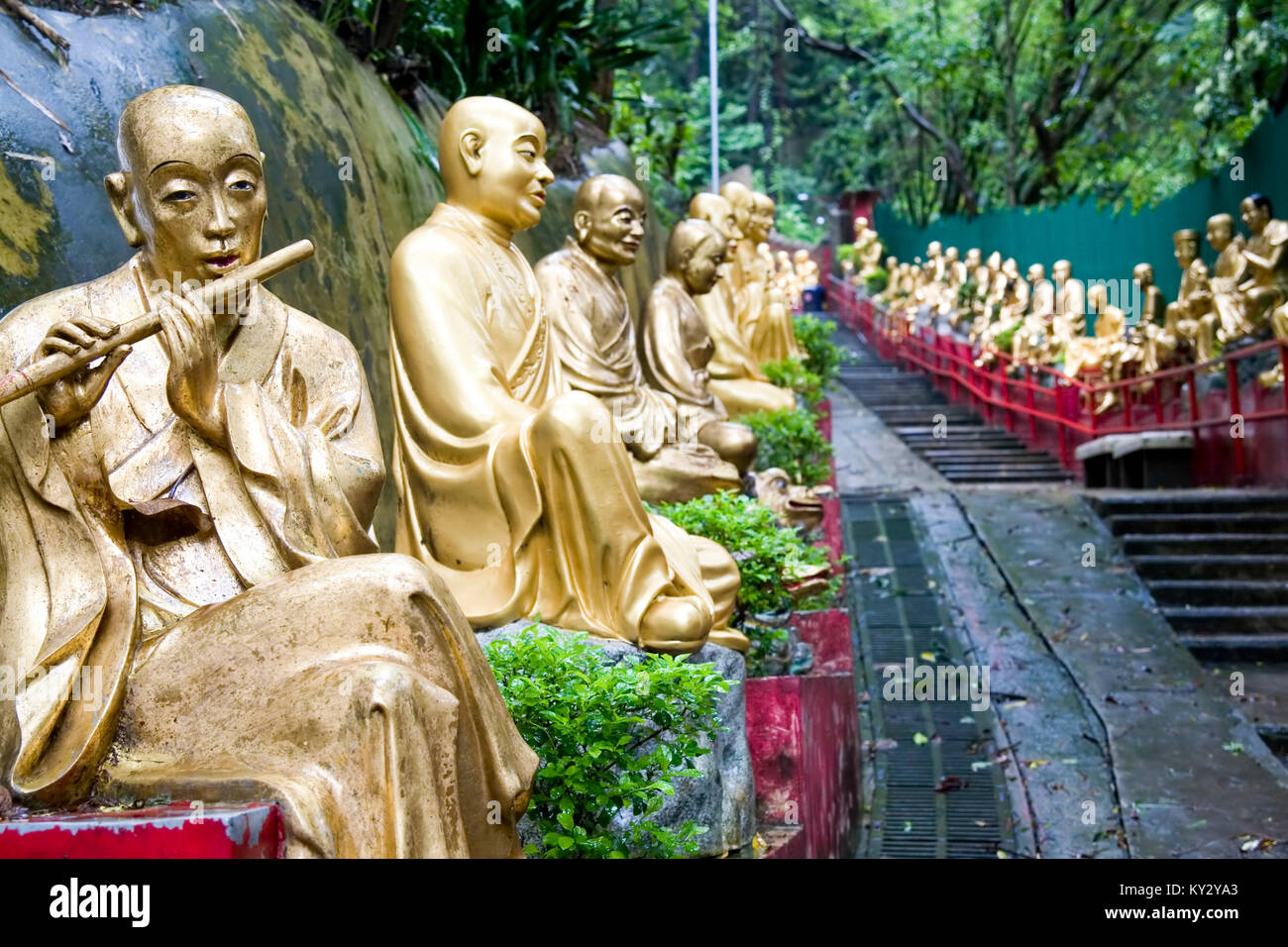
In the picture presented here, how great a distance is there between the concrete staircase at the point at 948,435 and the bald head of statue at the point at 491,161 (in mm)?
12111

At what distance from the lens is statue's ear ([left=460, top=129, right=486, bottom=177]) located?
603 cm

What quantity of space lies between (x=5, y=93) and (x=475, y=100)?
1608 mm

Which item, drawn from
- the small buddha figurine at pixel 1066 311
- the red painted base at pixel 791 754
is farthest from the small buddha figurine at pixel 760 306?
the small buddha figurine at pixel 1066 311

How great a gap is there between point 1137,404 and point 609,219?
34.2 feet

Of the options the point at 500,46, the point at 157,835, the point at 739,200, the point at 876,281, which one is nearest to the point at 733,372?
the point at 739,200

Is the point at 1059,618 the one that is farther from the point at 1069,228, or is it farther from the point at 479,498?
the point at 1069,228

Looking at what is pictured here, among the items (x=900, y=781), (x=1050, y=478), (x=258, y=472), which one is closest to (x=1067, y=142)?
(x=1050, y=478)

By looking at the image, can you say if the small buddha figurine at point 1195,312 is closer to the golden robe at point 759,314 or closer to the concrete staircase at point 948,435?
the concrete staircase at point 948,435

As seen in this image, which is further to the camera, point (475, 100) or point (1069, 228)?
point (1069, 228)

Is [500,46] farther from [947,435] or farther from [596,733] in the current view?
[947,435]

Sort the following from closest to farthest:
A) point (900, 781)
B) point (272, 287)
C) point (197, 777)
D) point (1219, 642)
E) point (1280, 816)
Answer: point (197, 777)
point (272, 287)
point (1280, 816)
point (900, 781)
point (1219, 642)

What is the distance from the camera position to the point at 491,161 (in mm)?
6031

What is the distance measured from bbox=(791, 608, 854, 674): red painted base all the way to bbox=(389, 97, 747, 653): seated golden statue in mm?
1649

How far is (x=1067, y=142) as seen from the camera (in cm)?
2748
